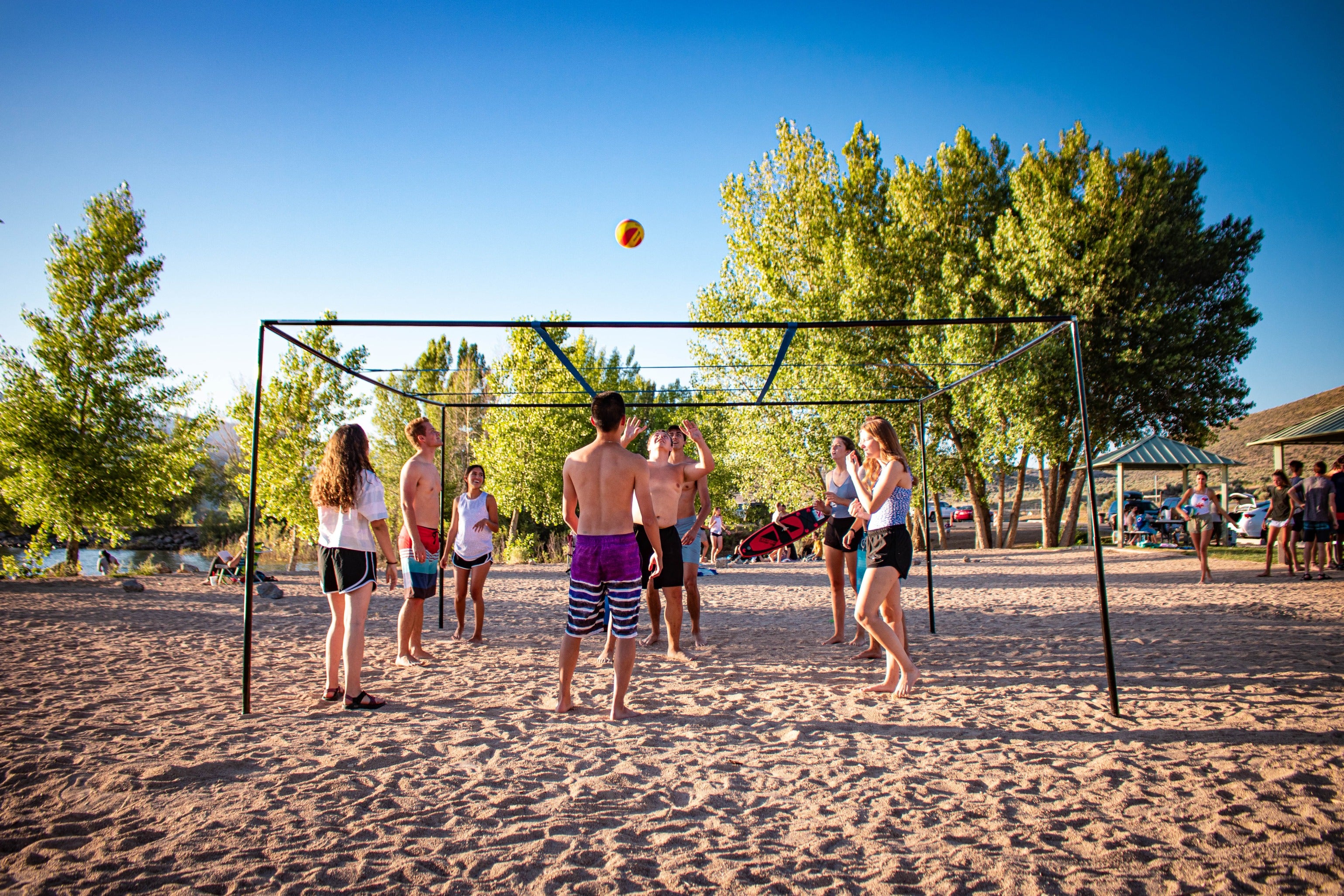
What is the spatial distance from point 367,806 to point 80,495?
1468 cm

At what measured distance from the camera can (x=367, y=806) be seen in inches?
115

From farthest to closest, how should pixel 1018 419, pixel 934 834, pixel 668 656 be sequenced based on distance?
pixel 1018 419
pixel 668 656
pixel 934 834

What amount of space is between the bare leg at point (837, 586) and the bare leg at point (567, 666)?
268 cm

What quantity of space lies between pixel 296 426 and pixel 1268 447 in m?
57.6

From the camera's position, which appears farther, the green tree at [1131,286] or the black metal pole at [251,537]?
the green tree at [1131,286]

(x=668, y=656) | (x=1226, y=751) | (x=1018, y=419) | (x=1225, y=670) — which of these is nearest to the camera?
(x=1226, y=751)

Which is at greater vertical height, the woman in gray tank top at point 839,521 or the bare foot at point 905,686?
the woman in gray tank top at point 839,521

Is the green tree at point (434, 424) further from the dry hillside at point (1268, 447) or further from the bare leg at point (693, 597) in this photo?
the dry hillside at point (1268, 447)

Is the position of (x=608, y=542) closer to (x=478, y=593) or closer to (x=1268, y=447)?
(x=478, y=593)

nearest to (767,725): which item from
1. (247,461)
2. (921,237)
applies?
(921,237)

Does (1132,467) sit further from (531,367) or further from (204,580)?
(204,580)

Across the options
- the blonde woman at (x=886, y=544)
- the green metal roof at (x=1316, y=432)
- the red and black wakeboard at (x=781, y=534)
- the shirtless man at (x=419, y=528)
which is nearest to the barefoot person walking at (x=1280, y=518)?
the green metal roof at (x=1316, y=432)

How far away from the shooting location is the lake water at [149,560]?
20953mm

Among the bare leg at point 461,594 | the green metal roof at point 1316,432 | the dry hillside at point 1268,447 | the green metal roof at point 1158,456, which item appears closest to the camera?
the bare leg at point 461,594
